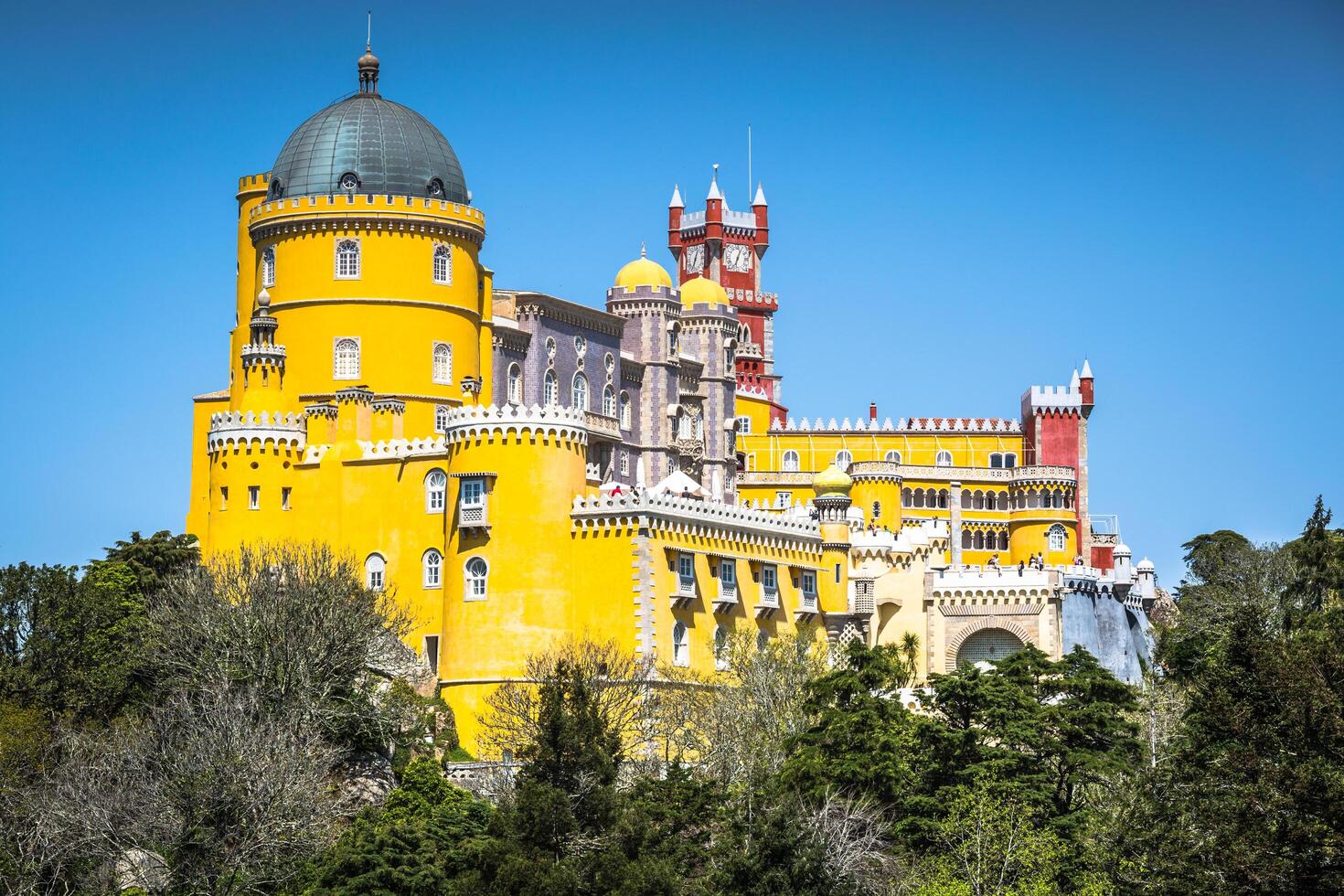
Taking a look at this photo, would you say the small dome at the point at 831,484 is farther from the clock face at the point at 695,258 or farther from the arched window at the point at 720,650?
the clock face at the point at 695,258

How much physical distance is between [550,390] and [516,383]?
2201 mm

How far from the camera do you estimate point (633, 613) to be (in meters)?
81.1

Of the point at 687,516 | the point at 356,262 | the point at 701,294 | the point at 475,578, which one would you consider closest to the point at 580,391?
the point at 356,262

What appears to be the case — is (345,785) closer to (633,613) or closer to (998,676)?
(633,613)

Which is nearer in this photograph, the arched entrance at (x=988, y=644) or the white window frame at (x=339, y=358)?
the white window frame at (x=339, y=358)

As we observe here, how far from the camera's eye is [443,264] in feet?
303

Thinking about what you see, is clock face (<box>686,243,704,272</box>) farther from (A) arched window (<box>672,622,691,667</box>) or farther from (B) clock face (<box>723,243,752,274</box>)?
(A) arched window (<box>672,622,691,667</box>)

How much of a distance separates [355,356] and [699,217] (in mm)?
56605

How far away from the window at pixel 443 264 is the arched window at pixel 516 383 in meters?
5.60

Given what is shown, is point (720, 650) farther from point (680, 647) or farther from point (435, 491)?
point (435, 491)

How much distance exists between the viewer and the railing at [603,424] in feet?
317

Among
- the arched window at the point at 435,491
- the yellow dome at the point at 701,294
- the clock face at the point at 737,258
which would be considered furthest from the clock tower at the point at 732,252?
the arched window at the point at 435,491

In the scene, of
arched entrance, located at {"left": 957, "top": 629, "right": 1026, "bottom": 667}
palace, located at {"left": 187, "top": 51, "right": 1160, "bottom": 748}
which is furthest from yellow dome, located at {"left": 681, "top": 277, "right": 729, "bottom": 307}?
arched entrance, located at {"left": 957, "top": 629, "right": 1026, "bottom": 667}

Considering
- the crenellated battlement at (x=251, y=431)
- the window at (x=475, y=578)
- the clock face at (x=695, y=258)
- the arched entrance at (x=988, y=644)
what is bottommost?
the arched entrance at (x=988, y=644)
